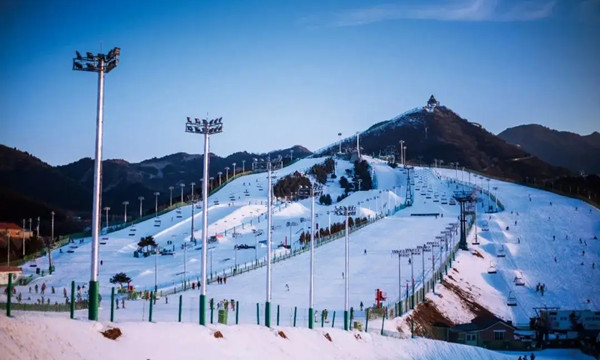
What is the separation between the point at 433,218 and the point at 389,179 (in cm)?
5797

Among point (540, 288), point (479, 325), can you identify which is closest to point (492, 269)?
point (540, 288)

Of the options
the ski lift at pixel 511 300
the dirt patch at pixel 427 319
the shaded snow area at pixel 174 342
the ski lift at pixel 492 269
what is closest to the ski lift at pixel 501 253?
the ski lift at pixel 492 269

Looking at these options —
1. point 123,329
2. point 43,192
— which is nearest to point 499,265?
point 123,329

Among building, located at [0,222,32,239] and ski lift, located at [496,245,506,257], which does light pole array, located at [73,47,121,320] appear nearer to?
ski lift, located at [496,245,506,257]

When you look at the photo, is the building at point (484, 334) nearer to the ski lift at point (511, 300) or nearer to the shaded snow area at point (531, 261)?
the shaded snow area at point (531, 261)

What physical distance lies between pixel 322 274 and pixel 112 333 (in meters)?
39.6

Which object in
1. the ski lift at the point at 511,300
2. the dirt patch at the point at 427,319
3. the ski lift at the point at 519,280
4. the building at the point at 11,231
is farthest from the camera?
the building at the point at 11,231

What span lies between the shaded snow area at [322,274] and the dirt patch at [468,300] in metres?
0.20

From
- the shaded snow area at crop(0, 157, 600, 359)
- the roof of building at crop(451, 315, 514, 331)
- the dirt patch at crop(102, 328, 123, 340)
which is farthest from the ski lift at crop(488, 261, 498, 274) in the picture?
the dirt patch at crop(102, 328, 123, 340)

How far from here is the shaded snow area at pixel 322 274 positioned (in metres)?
18.7

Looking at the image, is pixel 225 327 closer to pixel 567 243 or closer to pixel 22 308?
pixel 22 308

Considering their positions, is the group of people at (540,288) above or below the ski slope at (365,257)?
below

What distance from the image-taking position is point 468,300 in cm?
5434

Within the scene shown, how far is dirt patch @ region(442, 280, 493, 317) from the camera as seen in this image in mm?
52469
